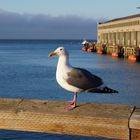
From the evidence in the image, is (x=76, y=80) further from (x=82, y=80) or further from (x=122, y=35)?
(x=122, y=35)

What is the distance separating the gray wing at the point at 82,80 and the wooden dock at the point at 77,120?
0.48 metres

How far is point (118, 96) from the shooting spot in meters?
34.8

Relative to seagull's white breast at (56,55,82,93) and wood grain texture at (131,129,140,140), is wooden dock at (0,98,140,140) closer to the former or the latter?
wood grain texture at (131,129,140,140)

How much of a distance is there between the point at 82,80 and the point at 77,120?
1230 mm

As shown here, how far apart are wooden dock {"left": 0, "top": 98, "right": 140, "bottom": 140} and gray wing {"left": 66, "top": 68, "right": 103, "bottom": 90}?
484 millimetres

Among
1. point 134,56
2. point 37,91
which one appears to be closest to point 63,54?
point 37,91

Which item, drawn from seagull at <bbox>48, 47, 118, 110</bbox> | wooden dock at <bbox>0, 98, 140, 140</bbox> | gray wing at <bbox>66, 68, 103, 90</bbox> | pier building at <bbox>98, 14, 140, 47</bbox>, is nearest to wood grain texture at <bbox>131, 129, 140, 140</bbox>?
wooden dock at <bbox>0, 98, 140, 140</bbox>

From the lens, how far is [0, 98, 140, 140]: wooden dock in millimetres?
3982

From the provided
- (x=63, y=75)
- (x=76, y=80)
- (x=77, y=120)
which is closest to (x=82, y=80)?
(x=76, y=80)

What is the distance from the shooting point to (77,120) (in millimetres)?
4141

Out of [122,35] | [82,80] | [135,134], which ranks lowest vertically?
[122,35]

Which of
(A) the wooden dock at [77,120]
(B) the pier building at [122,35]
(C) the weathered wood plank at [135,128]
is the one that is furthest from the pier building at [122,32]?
(C) the weathered wood plank at [135,128]

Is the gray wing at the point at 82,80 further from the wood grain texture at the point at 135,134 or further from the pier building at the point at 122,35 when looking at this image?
the pier building at the point at 122,35

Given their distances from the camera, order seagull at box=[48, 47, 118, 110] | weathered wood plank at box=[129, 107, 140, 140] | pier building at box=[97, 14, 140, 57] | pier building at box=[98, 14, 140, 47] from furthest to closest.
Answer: pier building at box=[98, 14, 140, 47] < pier building at box=[97, 14, 140, 57] < seagull at box=[48, 47, 118, 110] < weathered wood plank at box=[129, 107, 140, 140]
